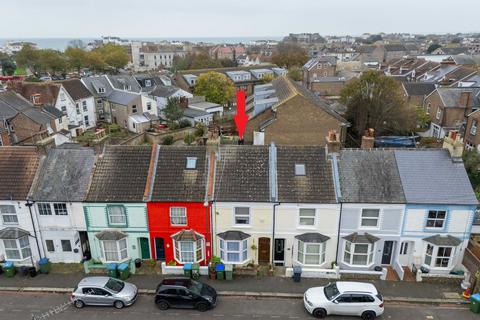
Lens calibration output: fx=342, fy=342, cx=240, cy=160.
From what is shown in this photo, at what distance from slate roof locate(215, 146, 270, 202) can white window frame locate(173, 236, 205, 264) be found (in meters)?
3.46

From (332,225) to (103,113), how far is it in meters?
56.4

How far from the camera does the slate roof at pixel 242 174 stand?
22.1 metres

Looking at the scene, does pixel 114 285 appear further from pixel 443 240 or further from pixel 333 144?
pixel 443 240

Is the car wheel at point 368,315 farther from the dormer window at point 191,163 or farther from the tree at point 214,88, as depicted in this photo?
the tree at point 214,88

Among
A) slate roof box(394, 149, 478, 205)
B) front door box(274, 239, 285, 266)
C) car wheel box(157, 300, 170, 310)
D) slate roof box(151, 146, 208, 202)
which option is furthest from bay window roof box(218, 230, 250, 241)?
slate roof box(394, 149, 478, 205)

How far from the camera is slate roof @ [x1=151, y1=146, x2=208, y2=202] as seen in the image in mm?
22203

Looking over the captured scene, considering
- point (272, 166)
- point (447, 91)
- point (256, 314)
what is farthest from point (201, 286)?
point (447, 91)

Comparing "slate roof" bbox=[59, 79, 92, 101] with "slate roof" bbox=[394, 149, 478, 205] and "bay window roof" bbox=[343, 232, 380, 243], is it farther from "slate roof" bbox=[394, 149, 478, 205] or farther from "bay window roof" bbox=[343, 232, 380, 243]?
"slate roof" bbox=[394, 149, 478, 205]

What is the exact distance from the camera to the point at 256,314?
19.1 m

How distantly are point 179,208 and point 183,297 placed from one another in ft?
18.2

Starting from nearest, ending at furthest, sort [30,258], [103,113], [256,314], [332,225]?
[256,314] < [332,225] < [30,258] < [103,113]

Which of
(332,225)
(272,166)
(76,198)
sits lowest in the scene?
(332,225)

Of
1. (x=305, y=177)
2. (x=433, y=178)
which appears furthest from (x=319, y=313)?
(x=433, y=178)

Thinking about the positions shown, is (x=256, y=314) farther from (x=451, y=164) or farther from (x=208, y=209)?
→ (x=451, y=164)
